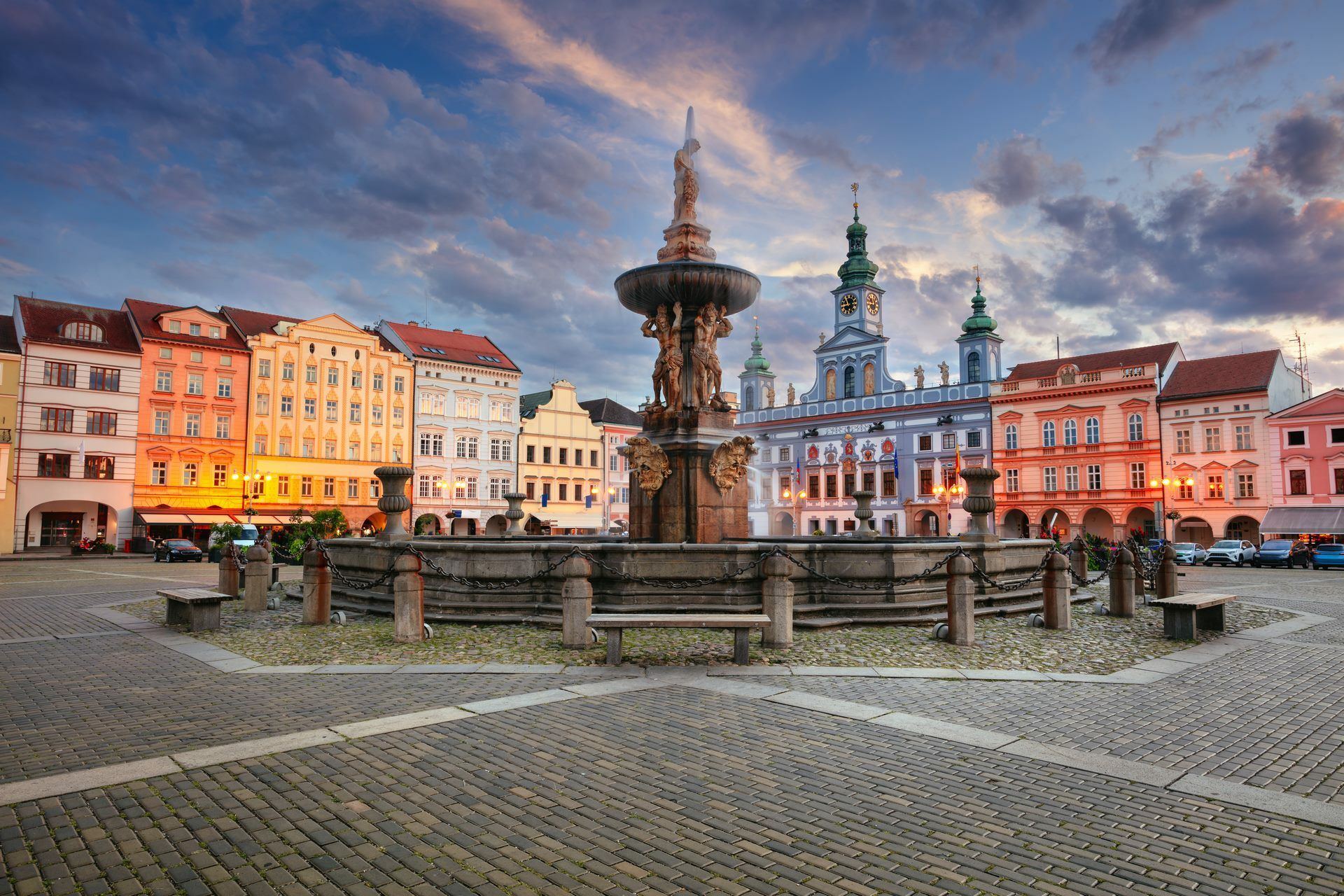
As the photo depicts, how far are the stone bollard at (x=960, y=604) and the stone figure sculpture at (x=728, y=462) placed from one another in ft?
17.8

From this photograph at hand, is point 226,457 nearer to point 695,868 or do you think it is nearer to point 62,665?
point 62,665

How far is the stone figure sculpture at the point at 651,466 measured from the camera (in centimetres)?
1595

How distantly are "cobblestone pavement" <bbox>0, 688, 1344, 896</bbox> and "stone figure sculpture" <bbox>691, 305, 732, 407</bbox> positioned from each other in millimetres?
10496

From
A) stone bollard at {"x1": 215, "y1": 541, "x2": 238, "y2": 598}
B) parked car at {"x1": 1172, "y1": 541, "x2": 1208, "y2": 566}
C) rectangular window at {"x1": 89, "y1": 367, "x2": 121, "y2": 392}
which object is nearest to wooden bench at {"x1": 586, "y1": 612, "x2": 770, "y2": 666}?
stone bollard at {"x1": 215, "y1": 541, "x2": 238, "y2": 598}

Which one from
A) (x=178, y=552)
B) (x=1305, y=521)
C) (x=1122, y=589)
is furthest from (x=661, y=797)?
(x=1305, y=521)

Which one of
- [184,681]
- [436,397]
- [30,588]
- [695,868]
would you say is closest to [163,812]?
[695,868]

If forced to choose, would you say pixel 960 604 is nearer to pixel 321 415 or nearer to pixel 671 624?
pixel 671 624

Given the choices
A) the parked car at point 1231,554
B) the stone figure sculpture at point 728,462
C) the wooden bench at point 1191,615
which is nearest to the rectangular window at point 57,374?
the stone figure sculpture at point 728,462

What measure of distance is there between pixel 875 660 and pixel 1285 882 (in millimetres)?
5763

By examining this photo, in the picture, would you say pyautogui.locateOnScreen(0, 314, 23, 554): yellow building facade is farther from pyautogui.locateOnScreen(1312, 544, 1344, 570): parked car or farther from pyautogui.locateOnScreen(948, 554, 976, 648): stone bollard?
pyautogui.locateOnScreen(1312, 544, 1344, 570): parked car

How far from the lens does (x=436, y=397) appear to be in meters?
59.1


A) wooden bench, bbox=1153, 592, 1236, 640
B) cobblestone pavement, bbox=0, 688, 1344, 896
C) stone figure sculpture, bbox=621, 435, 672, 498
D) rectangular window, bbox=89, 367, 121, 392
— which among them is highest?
rectangular window, bbox=89, 367, 121, 392

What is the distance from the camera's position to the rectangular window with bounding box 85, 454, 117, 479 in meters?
46.4

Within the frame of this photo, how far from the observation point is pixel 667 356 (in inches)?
651
